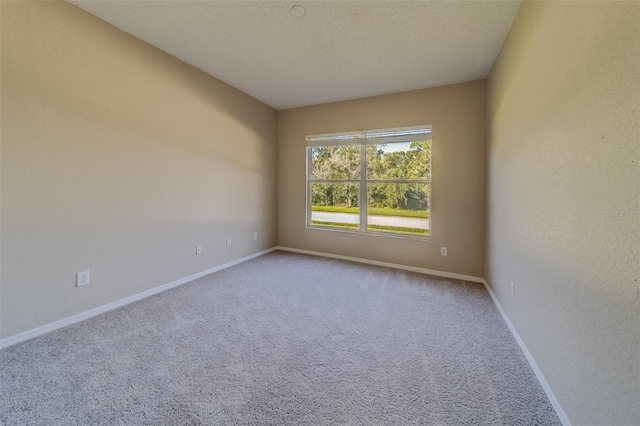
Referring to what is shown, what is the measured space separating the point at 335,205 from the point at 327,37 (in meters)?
2.55

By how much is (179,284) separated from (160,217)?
841mm

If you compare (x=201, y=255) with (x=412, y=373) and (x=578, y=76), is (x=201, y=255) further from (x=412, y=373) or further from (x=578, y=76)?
(x=578, y=76)

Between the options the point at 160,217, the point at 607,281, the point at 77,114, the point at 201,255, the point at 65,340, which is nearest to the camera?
the point at 607,281

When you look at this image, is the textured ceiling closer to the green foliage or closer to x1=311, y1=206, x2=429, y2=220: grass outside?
the green foliage

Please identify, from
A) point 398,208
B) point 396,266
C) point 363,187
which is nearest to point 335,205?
point 363,187

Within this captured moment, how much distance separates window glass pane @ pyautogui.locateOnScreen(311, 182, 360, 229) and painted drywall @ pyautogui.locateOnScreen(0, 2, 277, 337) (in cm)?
169

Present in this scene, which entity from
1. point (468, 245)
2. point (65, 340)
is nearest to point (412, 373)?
point (468, 245)

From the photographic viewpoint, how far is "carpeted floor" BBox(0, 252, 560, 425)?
1.28m

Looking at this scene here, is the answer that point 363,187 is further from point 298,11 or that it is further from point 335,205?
point 298,11

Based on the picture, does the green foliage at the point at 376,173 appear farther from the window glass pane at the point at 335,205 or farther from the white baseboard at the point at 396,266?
the white baseboard at the point at 396,266

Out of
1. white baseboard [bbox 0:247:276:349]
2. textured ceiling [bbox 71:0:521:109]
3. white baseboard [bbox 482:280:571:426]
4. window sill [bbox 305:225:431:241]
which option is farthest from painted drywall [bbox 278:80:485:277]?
white baseboard [bbox 0:247:276:349]

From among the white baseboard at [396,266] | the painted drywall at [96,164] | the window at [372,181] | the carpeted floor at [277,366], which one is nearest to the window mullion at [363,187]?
the window at [372,181]

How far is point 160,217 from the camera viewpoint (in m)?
2.79

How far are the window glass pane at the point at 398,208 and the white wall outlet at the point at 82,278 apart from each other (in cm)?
346
